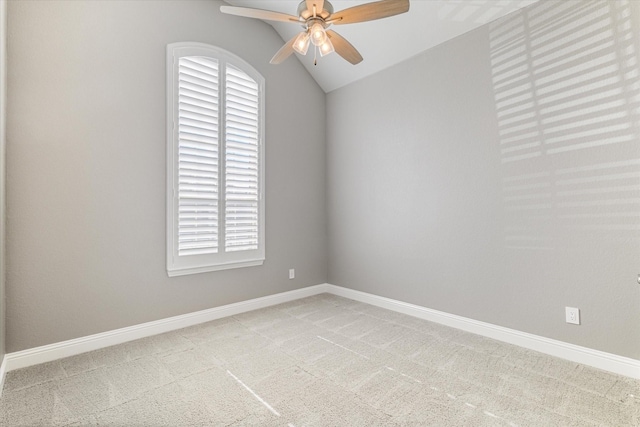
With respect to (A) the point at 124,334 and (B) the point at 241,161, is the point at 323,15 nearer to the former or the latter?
(B) the point at 241,161

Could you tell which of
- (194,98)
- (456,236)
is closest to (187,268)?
(194,98)

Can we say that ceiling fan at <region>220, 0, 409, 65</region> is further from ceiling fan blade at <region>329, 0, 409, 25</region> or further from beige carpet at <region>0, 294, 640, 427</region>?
beige carpet at <region>0, 294, 640, 427</region>

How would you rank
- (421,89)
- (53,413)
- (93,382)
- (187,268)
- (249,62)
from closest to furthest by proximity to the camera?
1. (53,413)
2. (93,382)
3. (187,268)
4. (421,89)
5. (249,62)

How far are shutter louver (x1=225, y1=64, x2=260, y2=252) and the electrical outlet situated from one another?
305 centimetres

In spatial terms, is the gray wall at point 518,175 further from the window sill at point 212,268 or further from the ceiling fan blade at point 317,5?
the ceiling fan blade at point 317,5

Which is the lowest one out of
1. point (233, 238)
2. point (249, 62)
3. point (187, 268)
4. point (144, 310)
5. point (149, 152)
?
point (144, 310)

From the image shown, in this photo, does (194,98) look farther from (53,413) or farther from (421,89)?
(53,413)

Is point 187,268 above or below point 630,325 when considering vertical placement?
above

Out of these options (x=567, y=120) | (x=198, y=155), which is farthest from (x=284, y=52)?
(x=567, y=120)

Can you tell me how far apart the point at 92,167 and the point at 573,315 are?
161 inches

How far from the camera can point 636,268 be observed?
224 centimetres

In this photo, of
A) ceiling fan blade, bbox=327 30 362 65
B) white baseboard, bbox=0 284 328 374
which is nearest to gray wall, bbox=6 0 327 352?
white baseboard, bbox=0 284 328 374

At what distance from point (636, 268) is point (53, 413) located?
3.86m

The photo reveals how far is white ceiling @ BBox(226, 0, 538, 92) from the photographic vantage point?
9.46ft
